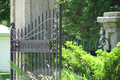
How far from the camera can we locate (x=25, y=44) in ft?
16.3

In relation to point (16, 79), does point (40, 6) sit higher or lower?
higher

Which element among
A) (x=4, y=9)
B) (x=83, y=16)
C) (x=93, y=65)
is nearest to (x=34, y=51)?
(x=93, y=65)

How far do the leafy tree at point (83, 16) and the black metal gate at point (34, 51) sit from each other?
32.9 feet

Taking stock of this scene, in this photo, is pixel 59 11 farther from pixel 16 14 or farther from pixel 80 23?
pixel 80 23

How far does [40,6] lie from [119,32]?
74.7 inches

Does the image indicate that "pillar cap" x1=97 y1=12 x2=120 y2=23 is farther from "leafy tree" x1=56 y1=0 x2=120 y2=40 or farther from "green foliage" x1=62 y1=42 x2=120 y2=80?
"leafy tree" x1=56 y1=0 x2=120 y2=40

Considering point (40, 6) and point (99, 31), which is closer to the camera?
point (40, 6)

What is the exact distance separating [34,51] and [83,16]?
10846mm

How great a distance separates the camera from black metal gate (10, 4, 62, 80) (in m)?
4.73

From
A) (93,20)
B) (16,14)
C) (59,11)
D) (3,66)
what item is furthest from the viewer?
(3,66)

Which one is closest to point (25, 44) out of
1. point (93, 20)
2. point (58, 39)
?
point (58, 39)

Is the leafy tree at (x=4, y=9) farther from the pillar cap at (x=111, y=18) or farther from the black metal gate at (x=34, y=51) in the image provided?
the pillar cap at (x=111, y=18)

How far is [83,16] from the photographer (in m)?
15.3

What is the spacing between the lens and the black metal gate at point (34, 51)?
4.73m
